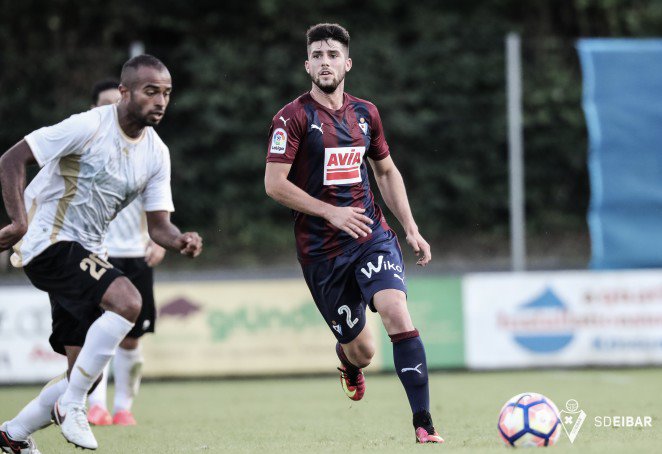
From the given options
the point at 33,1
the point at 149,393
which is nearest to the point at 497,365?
the point at 149,393

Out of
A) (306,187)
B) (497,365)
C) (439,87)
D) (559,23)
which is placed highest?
(559,23)

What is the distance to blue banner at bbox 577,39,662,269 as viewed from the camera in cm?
1398

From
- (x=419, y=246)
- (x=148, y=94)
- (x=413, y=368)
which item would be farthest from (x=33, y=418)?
(x=419, y=246)

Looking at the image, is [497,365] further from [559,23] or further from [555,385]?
[559,23]

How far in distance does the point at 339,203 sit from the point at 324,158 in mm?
292

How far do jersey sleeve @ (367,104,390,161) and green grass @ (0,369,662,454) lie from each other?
5.86ft

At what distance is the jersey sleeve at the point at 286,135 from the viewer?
6.98 metres

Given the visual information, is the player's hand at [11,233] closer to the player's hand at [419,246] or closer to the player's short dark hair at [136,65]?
the player's short dark hair at [136,65]

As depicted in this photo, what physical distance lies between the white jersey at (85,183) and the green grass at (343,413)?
1332 mm

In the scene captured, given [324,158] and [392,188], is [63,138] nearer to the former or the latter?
[324,158]

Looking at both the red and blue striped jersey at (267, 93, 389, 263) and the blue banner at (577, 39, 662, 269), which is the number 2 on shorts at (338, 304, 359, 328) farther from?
the blue banner at (577, 39, 662, 269)

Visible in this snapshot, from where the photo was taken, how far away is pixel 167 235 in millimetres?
6910

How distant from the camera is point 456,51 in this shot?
16672mm

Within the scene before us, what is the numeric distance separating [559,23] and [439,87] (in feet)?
13.5
